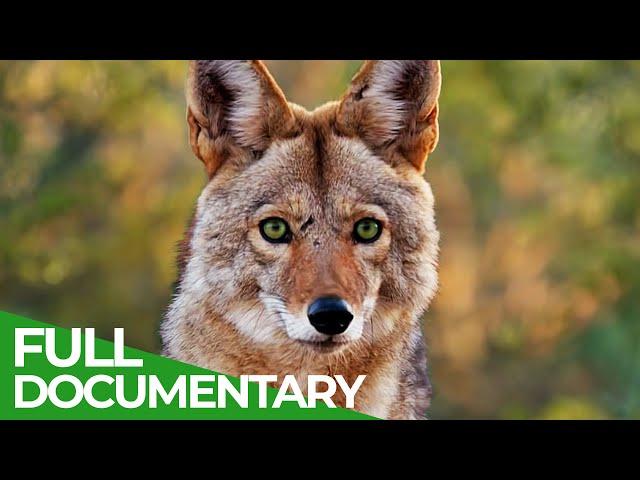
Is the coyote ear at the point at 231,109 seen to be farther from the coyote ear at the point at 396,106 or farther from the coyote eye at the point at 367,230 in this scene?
the coyote eye at the point at 367,230

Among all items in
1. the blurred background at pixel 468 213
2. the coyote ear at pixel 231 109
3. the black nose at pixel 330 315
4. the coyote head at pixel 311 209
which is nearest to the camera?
the black nose at pixel 330 315

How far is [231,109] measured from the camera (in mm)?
5027

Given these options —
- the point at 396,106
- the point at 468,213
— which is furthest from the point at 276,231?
the point at 468,213

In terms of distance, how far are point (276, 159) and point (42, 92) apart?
30.6 ft

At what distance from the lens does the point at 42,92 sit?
1358 cm

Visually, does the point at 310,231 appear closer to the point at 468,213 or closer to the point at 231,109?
the point at 231,109

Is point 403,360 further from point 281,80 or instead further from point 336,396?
point 281,80

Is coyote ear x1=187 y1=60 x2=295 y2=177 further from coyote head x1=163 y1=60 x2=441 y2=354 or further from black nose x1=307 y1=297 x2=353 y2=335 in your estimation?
black nose x1=307 y1=297 x2=353 y2=335

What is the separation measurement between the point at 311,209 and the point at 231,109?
2.13 ft

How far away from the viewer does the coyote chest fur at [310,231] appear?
475 centimetres

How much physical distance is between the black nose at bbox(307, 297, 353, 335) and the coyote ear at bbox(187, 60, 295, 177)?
0.80m

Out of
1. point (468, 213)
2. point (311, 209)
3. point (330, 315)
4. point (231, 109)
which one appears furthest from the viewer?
point (468, 213)

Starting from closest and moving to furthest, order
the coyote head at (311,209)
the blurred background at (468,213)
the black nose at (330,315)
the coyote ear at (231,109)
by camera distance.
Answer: the black nose at (330,315) → the coyote head at (311,209) → the coyote ear at (231,109) → the blurred background at (468,213)

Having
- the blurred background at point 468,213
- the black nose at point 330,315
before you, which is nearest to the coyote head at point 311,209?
the black nose at point 330,315
